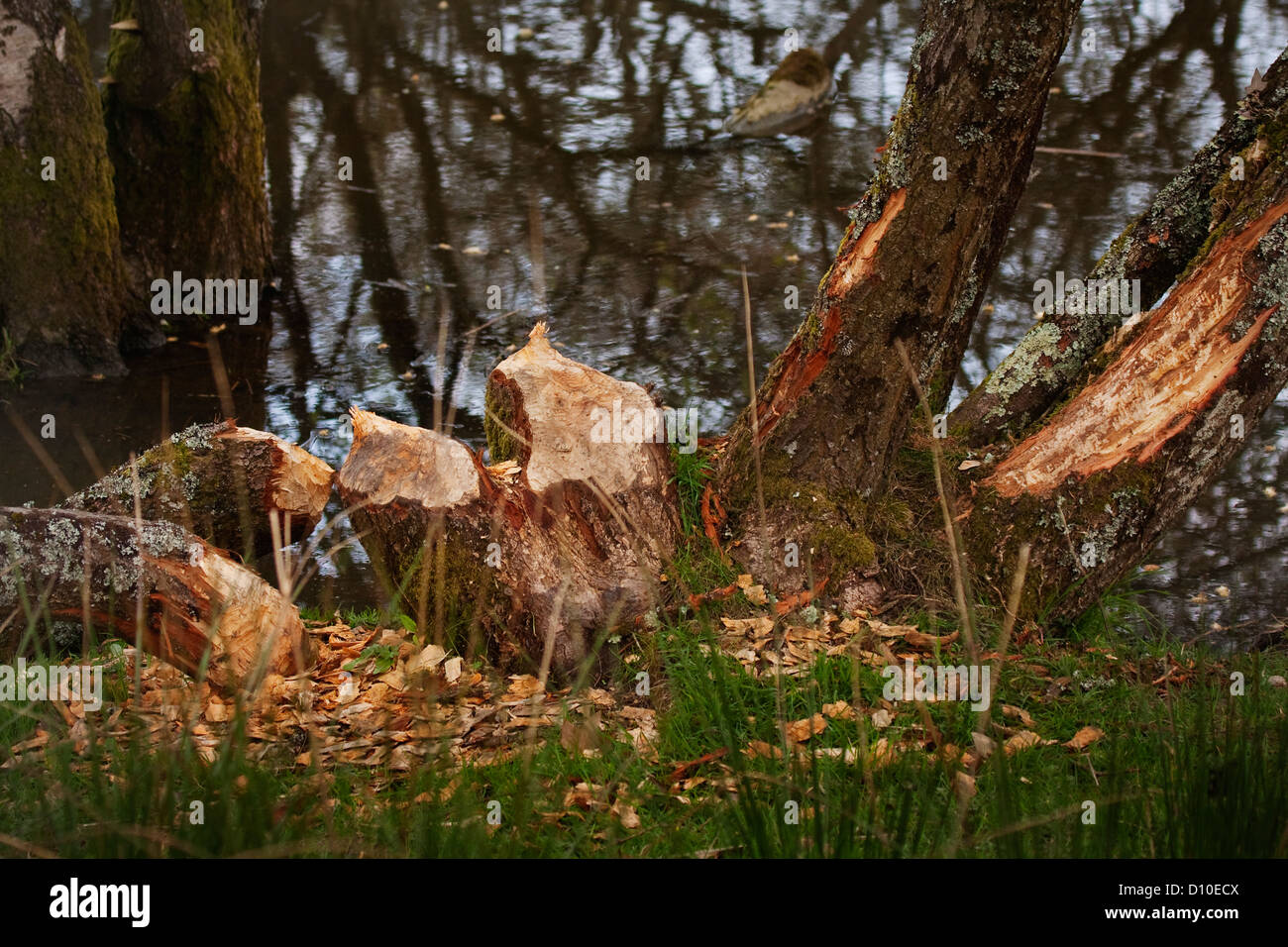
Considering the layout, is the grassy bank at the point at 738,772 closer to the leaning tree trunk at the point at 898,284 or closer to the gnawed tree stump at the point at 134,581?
the gnawed tree stump at the point at 134,581

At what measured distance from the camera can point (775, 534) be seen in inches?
157

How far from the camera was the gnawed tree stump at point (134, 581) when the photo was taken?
11.3 feet

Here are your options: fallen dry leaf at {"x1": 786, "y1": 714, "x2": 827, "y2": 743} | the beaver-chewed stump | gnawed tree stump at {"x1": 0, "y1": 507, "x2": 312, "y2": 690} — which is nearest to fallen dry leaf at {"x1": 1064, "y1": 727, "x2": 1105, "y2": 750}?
fallen dry leaf at {"x1": 786, "y1": 714, "x2": 827, "y2": 743}

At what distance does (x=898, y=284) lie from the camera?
3.70 meters

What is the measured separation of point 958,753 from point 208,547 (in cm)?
247

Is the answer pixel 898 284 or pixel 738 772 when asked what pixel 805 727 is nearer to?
pixel 738 772

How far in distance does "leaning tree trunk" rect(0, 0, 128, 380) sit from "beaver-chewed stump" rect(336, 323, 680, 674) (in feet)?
12.0

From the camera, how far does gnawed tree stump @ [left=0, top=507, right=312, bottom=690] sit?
346 cm

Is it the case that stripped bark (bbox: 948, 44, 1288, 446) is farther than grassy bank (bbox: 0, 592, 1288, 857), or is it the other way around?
stripped bark (bbox: 948, 44, 1288, 446)

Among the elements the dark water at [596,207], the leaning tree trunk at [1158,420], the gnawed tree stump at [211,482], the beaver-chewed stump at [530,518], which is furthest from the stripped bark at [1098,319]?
the gnawed tree stump at [211,482]

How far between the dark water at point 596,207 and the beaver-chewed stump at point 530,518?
132 centimetres

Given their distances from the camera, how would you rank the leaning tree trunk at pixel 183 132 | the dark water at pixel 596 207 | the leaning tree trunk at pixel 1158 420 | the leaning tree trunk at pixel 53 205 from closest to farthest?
the leaning tree trunk at pixel 1158 420 < the leaning tree trunk at pixel 53 205 < the dark water at pixel 596 207 < the leaning tree trunk at pixel 183 132

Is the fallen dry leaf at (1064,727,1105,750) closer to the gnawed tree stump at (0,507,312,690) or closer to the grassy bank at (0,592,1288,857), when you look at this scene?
the grassy bank at (0,592,1288,857)
